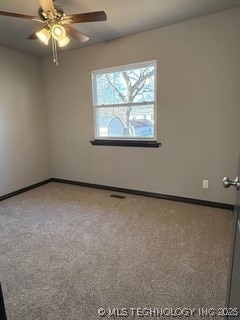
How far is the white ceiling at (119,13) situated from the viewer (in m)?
2.26

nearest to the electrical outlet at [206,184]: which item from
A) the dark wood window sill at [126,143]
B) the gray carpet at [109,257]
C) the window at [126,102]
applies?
the gray carpet at [109,257]

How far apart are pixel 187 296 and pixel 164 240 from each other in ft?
2.32

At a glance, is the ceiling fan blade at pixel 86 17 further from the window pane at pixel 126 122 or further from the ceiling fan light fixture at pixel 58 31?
the window pane at pixel 126 122

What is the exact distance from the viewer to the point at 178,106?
2982mm

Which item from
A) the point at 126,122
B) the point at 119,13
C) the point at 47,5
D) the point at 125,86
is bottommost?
the point at 126,122

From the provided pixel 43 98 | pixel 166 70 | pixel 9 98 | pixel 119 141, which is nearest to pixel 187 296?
pixel 119 141

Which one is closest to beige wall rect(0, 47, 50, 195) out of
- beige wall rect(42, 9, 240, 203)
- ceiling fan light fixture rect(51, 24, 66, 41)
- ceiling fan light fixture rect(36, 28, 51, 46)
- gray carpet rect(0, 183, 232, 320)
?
beige wall rect(42, 9, 240, 203)

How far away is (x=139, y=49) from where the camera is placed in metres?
3.11

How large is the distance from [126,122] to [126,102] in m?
0.32

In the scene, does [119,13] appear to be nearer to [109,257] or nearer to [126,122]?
[126,122]

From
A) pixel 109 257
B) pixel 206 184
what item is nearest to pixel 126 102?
pixel 206 184

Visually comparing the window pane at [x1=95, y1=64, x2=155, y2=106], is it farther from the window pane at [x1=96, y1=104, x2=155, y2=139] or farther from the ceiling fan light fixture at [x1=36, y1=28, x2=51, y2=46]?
the ceiling fan light fixture at [x1=36, y1=28, x2=51, y2=46]

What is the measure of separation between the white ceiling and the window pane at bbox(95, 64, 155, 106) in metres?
0.54

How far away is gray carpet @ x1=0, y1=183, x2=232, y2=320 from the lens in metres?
1.51
